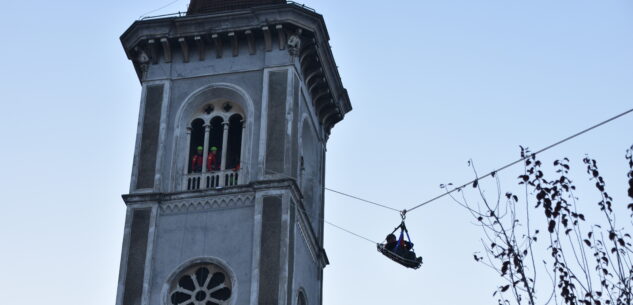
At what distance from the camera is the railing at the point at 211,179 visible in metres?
39.0

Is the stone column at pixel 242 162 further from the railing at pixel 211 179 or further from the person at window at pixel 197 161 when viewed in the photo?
the person at window at pixel 197 161

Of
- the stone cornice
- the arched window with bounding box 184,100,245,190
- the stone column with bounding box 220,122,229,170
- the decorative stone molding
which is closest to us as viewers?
the decorative stone molding

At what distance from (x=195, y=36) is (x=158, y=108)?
8.48 feet

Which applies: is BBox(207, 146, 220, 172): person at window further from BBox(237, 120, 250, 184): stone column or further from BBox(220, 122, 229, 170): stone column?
BBox(237, 120, 250, 184): stone column

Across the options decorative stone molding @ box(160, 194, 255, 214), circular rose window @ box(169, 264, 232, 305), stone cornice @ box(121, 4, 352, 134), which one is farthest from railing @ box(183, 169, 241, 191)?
stone cornice @ box(121, 4, 352, 134)

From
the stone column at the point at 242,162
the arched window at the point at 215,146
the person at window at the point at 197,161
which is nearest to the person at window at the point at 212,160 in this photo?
the arched window at the point at 215,146

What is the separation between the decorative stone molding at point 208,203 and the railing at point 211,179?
0.57 meters

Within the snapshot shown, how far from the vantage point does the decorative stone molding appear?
125 ft

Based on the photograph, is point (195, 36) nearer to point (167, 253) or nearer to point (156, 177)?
point (156, 177)

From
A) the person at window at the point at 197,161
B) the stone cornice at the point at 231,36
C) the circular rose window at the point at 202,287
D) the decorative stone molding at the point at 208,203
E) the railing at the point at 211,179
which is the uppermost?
the stone cornice at the point at 231,36

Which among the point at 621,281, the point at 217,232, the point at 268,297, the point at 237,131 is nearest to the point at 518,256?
the point at 621,281

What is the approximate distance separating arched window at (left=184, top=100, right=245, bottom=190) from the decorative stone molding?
70cm

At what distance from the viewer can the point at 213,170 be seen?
129 feet

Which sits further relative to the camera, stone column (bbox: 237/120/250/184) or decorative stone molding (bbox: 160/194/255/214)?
stone column (bbox: 237/120/250/184)
